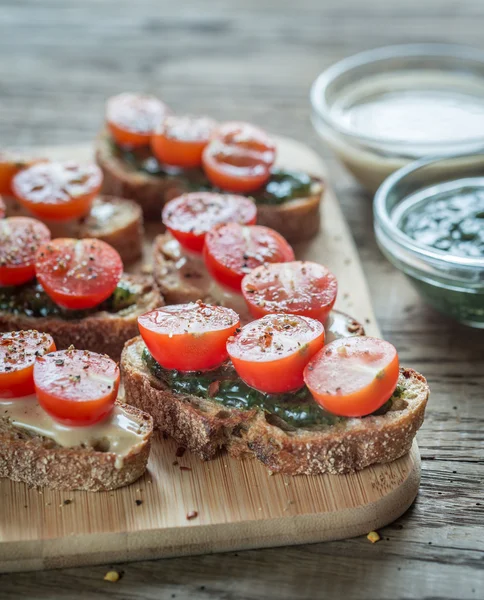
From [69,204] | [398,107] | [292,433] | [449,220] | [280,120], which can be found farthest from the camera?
[280,120]

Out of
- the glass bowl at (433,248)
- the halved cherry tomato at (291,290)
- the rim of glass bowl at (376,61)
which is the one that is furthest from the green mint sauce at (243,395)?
the rim of glass bowl at (376,61)

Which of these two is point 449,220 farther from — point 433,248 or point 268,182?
point 268,182

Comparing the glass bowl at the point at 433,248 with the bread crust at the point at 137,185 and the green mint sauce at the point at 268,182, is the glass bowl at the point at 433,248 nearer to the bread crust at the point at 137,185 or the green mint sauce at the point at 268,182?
the green mint sauce at the point at 268,182

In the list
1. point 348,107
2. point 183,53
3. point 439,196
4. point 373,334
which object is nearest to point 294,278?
point 373,334

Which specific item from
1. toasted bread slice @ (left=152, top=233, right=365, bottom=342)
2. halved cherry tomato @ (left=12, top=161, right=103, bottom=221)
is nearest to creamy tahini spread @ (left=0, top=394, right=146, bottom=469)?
toasted bread slice @ (left=152, top=233, right=365, bottom=342)

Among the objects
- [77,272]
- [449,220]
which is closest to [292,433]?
[77,272]

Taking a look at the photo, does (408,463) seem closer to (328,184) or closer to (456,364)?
(456,364)

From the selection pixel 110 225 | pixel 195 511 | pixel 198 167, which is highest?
pixel 198 167
